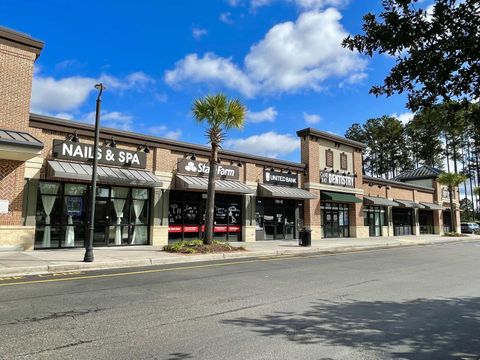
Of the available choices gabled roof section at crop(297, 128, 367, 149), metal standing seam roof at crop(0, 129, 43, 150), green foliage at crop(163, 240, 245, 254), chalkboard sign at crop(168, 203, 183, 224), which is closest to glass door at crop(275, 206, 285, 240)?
gabled roof section at crop(297, 128, 367, 149)

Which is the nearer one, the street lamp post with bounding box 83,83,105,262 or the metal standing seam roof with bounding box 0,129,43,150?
the street lamp post with bounding box 83,83,105,262

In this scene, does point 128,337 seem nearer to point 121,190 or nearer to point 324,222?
point 121,190

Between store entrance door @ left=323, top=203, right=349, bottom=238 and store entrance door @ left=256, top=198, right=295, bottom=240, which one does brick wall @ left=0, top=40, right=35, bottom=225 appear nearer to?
store entrance door @ left=256, top=198, right=295, bottom=240

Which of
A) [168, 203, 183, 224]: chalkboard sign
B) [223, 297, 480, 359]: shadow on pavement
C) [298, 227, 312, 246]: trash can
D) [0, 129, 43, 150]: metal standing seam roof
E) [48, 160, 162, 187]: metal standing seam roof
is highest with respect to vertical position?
[0, 129, 43, 150]: metal standing seam roof

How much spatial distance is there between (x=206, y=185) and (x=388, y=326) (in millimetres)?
15437

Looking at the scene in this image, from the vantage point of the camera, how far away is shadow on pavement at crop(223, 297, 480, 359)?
17.6 ft

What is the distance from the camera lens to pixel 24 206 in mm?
16500

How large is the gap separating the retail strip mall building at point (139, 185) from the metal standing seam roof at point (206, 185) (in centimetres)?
7

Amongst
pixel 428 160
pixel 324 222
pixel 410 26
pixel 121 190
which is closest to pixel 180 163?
pixel 121 190

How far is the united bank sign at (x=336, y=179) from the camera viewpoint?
99.2 ft

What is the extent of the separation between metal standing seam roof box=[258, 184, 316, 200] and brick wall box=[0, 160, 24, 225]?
13.6 meters

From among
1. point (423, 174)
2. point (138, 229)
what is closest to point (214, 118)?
point (138, 229)

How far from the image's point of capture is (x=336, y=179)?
31266mm

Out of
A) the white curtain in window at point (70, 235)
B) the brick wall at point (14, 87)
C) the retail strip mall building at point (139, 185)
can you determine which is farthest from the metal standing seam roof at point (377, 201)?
the brick wall at point (14, 87)
